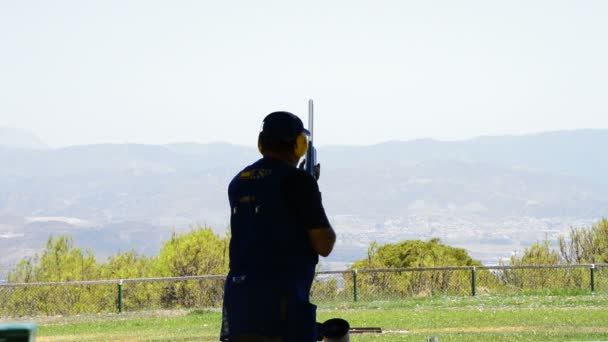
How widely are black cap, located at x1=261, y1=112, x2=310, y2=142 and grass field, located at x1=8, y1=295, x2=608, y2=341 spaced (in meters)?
14.3

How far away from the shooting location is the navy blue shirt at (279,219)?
7094 millimetres

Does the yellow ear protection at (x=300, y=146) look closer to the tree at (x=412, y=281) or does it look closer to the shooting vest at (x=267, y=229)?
the shooting vest at (x=267, y=229)

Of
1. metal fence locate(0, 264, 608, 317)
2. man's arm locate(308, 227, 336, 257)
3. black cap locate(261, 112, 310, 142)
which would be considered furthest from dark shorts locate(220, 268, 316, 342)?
metal fence locate(0, 264, 608, 317)

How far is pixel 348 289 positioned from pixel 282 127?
97.3 feet

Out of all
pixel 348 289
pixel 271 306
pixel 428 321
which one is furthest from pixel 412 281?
pixel 271 306

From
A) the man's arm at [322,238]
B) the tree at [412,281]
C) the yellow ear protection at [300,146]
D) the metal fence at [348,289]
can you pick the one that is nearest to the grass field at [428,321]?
the metal fence at [348,289]

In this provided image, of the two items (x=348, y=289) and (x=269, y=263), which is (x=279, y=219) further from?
(x=348, y=289)

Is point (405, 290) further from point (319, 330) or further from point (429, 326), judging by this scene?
point (319, 330)

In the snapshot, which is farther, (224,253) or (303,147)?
(224,253)

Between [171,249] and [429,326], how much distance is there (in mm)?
20542

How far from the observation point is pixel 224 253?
145ft

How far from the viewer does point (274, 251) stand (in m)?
7.12

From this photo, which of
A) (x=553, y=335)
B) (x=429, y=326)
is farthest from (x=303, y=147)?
(x=429, y=326)

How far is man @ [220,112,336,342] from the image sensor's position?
711cm
